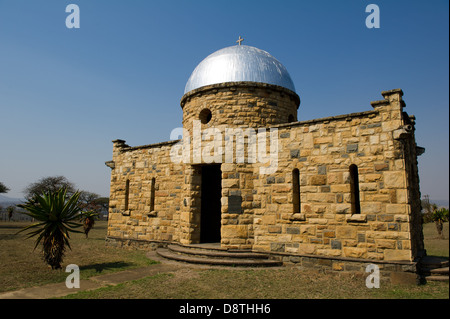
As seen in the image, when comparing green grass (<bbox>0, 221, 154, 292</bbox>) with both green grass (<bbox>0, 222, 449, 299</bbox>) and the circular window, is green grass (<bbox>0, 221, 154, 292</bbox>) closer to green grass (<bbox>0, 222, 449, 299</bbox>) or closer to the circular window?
green grass (<bbox>0, 222, 449, 299</bbox>)

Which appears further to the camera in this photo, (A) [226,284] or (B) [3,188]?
(B) [3,188]

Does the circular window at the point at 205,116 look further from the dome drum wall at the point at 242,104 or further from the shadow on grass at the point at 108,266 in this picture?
the shadow on grass at the point at 108,266

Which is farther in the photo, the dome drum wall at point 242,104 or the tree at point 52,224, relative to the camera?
the dome drum wall at point 242,104

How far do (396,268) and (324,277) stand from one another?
1730 mm

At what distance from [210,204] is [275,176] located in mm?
4454

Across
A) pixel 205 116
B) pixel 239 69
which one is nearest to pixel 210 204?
pixel 205 116

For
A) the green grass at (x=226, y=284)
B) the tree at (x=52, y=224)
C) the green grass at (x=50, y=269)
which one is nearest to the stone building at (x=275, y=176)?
the green grass at (x=226, y=284)

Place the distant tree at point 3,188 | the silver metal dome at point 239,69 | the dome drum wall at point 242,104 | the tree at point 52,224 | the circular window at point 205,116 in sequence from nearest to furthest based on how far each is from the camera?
the tree at point 52,224 < the dome drum wall at point 242,104 < the silver metal dome at point 239,69 < the circular window at point 205,116 < the distant tree at point 3,188

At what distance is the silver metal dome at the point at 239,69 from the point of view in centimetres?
1055

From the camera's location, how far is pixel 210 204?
1288 cm

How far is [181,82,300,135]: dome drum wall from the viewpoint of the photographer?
1023 cm

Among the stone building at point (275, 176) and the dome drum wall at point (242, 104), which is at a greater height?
the dome drum wall at point (242, 104)

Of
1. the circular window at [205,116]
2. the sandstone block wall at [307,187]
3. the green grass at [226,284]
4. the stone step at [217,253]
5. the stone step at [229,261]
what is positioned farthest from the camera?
the circular window at [205,116]

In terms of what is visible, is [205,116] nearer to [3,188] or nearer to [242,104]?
[242,104]
